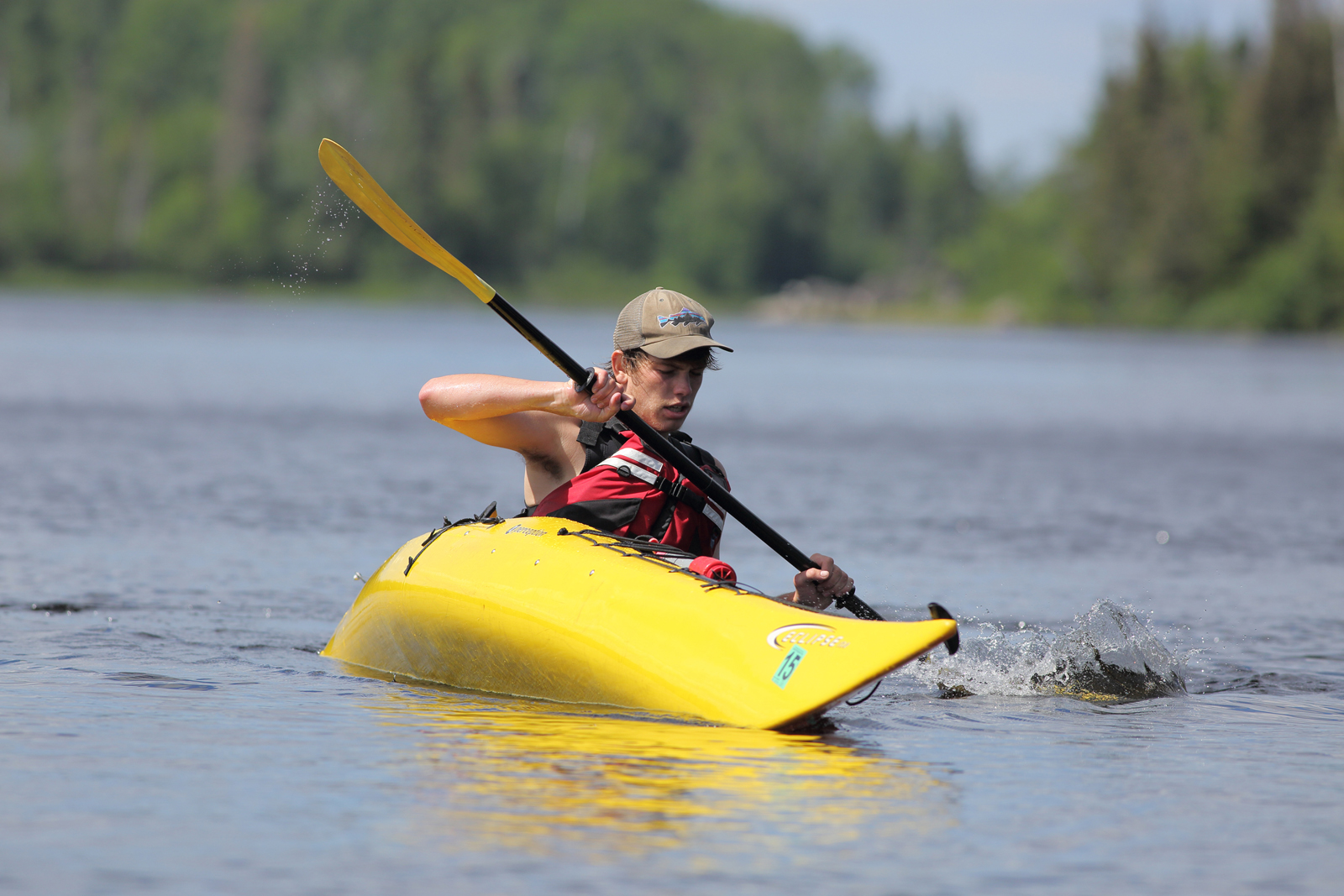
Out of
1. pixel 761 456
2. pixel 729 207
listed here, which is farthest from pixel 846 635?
pixel 729 207

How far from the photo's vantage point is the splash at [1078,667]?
6.57 meters

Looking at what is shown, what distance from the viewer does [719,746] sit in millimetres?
5234

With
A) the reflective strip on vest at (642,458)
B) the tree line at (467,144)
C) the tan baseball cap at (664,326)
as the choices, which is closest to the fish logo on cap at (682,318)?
the tan baseball cap at (664,326)

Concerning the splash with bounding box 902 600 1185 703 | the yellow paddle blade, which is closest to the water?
the splash with bounding box 902 600 1185 703

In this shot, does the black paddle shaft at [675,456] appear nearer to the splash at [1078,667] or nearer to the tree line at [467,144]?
the splash at [1078,667]

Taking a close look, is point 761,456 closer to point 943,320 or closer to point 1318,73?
point 1318,73

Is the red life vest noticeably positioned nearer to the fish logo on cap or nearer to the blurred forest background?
the fish logo on cap

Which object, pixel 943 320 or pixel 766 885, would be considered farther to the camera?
pixel 943 320

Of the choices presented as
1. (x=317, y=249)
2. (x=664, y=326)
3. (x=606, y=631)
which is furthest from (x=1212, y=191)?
(x=606, y=631)

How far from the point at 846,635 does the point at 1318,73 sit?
55.5m

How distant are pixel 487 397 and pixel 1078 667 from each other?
8.59ft

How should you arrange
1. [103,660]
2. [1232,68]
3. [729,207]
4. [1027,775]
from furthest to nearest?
A: 1. [729,207]
2. [1232,68]
3. [103,660]
4. [1027,775]

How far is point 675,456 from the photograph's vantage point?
18.9 feet

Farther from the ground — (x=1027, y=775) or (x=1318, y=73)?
(x=1318, y=73)
